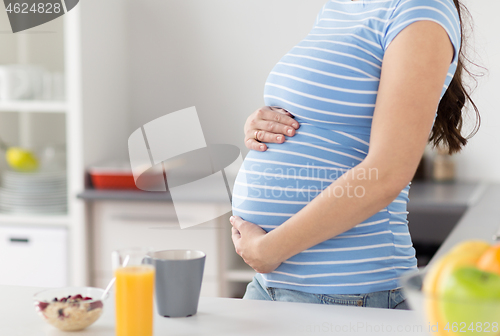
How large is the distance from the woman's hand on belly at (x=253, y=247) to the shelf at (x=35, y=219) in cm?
131

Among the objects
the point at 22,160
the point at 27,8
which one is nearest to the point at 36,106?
the point at 22,160

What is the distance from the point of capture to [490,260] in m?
0.41

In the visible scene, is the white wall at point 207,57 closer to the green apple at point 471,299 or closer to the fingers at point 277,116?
the fingers at point 277,116

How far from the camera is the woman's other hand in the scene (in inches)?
33.0

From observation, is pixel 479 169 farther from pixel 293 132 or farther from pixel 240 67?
pixel 293 132

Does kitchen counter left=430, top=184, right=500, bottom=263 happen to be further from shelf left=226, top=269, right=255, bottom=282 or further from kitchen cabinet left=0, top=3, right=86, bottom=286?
kitchen cabinet left=0, top=3, right=86, bottom=286

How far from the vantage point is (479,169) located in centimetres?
214

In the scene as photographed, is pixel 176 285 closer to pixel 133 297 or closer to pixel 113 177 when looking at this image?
pixel 133 297

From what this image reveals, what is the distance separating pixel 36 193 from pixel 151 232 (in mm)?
489

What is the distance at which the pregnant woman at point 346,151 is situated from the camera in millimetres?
697

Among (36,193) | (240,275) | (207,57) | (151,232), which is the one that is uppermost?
(207,57)

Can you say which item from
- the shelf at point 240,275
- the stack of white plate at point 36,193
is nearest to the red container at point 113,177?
the stack of white plate at point 36,193

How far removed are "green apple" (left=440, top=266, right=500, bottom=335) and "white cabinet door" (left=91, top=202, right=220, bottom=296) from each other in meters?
1.48

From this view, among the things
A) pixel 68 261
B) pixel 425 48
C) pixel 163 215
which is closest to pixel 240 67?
pixel 163 215
